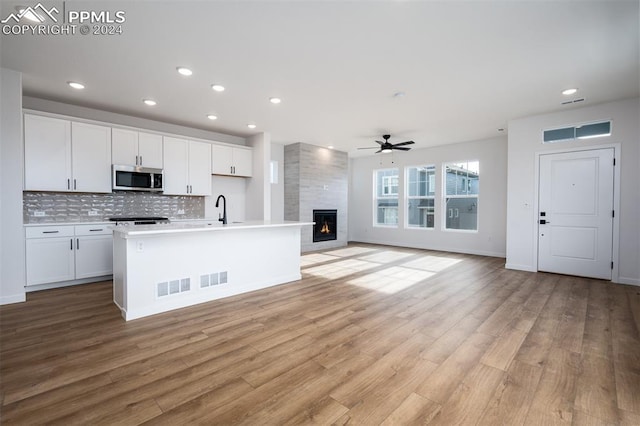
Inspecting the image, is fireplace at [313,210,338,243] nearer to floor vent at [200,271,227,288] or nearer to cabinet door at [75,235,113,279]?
floor vent at [200,271,227,288]

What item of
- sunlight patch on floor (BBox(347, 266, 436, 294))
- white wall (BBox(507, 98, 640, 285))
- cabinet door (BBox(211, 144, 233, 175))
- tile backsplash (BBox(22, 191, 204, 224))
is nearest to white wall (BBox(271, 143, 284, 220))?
cabinet door (BBox(211, 144, 233, 175))

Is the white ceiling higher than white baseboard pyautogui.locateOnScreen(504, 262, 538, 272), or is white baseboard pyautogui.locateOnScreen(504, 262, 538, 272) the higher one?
the white ceiling

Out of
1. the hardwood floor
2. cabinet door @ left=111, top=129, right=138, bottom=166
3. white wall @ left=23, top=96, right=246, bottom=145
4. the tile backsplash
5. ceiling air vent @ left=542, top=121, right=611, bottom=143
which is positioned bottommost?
the hardwood floor

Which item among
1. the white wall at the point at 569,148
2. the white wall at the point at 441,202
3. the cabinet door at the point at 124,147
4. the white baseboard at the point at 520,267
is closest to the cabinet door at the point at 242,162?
the cabinet door at the point at 124,147

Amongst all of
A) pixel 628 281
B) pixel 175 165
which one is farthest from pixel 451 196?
pixel 175 165

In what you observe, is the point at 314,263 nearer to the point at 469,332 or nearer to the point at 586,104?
the point at 469,332

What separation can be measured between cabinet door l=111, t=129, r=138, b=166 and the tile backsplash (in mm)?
635

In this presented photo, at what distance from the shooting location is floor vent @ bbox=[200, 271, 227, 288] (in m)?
3.53

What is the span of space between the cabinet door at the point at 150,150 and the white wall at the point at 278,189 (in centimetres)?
285

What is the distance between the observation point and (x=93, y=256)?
4.39 meters

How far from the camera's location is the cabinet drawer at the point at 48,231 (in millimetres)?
3859

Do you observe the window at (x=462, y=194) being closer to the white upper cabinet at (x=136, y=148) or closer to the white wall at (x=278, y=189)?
the white wall at (x=278, y=189)

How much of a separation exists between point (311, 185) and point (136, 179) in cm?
398

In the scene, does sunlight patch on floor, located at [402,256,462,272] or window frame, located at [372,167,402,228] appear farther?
window frame, located at [372,167,402,228]
